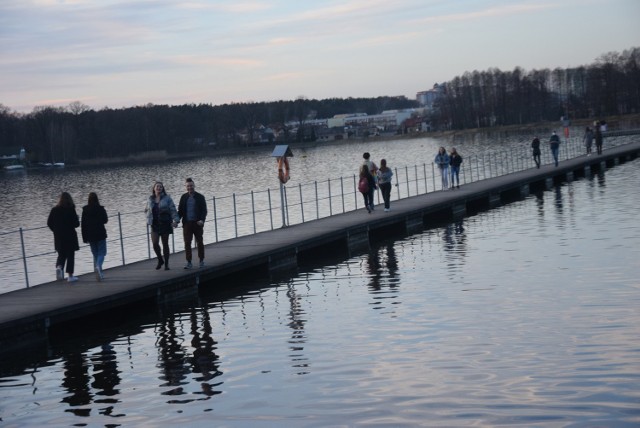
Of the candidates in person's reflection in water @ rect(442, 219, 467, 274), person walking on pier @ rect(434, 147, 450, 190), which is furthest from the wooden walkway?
person's reflection in water @ rect(442, 219, 467, 274)

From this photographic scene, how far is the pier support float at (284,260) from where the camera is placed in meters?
26.1

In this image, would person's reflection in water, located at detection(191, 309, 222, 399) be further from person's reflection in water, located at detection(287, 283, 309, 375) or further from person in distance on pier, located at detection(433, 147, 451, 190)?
person in distance on pier, located at detection(433, 147, 451, 190)

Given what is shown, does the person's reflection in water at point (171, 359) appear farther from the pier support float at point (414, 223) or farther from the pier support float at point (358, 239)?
the pier support float at point (414, 223)

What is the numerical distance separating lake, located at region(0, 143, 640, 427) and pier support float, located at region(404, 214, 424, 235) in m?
8.37

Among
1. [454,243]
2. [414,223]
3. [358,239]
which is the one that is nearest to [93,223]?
[358,239]

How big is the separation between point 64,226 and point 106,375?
6.34 m

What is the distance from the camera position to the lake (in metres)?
12.5

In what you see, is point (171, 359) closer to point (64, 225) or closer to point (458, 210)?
point (64, 225)

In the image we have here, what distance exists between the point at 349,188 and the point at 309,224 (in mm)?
42470

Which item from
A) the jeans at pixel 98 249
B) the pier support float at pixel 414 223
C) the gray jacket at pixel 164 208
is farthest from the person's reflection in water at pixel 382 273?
the jeans at pixel 98 249

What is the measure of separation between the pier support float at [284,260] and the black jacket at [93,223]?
5683mm

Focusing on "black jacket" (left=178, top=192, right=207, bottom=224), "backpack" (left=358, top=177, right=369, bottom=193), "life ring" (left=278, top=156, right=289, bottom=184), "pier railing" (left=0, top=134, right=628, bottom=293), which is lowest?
"pier railing" (left=0, top=134, right=628, bottom=293)

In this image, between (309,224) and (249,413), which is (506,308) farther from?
(309,224)

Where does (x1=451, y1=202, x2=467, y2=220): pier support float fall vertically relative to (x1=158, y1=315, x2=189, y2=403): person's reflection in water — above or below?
above
